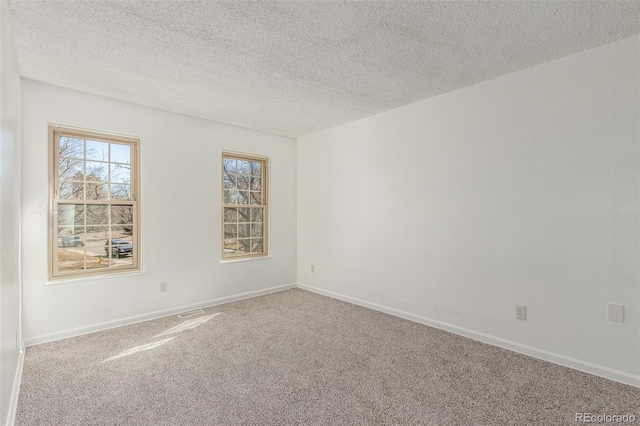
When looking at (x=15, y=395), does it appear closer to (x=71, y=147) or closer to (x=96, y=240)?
(x=96, y=240)

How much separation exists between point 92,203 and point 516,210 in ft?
13.9

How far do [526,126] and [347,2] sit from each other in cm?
195

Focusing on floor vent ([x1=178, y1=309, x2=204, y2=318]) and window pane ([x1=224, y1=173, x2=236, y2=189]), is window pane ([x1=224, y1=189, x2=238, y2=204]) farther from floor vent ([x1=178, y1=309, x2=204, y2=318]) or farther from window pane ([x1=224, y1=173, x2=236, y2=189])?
floor vent ([x1=178, y1=309, x2=204, y2=318])

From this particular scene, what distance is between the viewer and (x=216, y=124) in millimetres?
4402

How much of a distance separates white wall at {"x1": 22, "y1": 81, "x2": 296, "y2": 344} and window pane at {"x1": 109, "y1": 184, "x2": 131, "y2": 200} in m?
0.19

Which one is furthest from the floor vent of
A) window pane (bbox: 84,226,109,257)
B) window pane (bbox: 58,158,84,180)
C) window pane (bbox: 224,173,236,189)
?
window pane (bbox: 58,158,84,180)

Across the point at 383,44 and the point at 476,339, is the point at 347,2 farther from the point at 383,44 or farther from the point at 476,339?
the point at 476,339

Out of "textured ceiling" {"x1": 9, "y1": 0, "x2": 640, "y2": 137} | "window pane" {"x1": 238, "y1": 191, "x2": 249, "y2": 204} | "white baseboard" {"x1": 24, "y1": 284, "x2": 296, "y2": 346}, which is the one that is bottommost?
"white baseboard" {"x1": 24, "y1": 284, "x2": 296, "y2": 346}

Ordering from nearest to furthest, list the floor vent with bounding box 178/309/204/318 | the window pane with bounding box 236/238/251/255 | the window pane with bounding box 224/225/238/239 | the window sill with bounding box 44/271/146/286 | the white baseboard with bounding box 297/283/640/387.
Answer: the white baseboard with bounding box 297/283/640/387, the window sill with bounding box 44/271/146/286, the floor vent with bounding box 178/309/204/318, the window pane with bounding box 224/225/238/239, the window pane with bounding box 236/238/251/255

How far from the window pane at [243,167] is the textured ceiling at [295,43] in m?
1.39

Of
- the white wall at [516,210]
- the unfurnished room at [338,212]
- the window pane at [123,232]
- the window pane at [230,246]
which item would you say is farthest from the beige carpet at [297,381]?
the window pane at [230,246]

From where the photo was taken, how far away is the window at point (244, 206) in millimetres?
4641

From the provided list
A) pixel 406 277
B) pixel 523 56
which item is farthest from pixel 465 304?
pixel 523 56

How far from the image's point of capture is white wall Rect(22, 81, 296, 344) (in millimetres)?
3100
